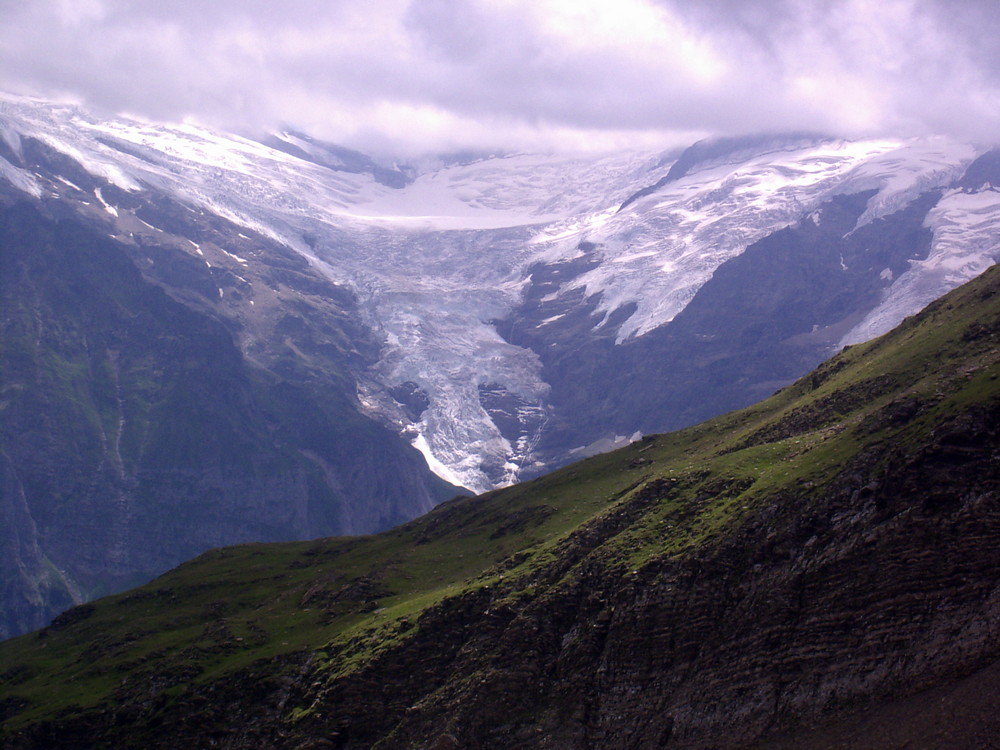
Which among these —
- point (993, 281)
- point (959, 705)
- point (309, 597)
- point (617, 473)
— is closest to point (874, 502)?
point (959, 705)

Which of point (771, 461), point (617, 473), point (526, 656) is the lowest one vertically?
point (526, 656)

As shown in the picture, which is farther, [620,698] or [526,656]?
[526,656]

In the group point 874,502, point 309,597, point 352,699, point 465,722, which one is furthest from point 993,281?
point 309,597

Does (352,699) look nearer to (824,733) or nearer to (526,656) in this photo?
(526,656)

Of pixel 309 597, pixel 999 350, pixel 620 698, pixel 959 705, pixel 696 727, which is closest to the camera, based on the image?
pixel 959 705

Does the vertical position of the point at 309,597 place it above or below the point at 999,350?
above

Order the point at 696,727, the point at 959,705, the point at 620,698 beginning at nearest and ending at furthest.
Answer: the point at 959,705, the point at 696,727, the point at 620,698
